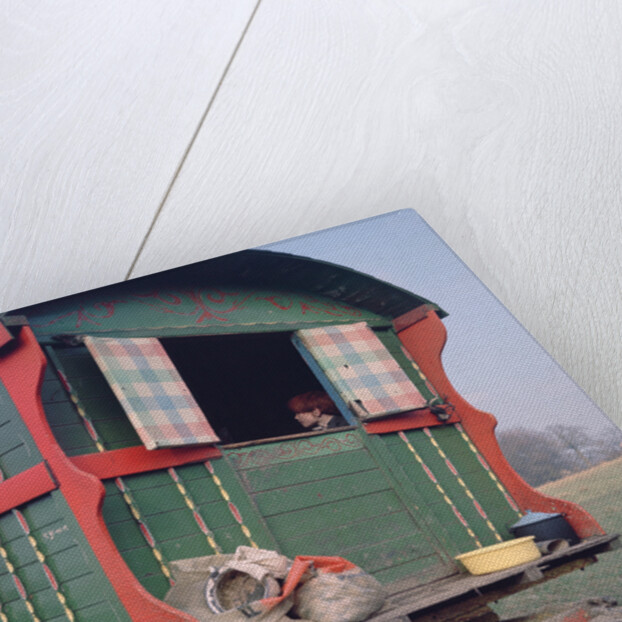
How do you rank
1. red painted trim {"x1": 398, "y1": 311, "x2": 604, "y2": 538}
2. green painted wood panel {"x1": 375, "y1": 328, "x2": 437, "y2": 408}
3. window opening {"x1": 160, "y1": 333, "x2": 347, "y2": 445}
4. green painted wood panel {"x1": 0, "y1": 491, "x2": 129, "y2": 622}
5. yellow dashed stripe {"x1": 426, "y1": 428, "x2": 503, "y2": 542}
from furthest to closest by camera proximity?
window opening {"x1": 160, "y1": 333, "x2": 347, "y2": 445} → green painted wood panel {"x1": 375, "y1": 328, "x2": 437, "y2": 408} → yellow dashed stripe {"x1": 426, "y1": 428, "x2": 503, "y2": 542} → red painted trim {"x1": 398, "y1": 311, "x2": 604, "y2": 538} → green painted wood panel {"x1": 0, "y1": 491, "x2": 129, "y2": 622}

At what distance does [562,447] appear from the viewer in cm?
241

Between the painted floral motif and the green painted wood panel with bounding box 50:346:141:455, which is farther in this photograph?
the painted floral motif

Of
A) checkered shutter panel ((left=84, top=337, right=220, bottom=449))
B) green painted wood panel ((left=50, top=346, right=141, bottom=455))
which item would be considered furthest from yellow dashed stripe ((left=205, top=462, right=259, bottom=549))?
green painted wood panel ((left=50, top=346, right=141, bottom=455))

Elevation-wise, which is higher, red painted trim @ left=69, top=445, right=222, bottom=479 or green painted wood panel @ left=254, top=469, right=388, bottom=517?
red painted trim @ left=69, top=445, right=222, bottom=479

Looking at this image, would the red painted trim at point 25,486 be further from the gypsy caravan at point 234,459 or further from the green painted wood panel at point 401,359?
the green painted wood panel at point 401,359

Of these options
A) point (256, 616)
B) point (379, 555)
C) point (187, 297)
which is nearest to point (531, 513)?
point (379, 555)

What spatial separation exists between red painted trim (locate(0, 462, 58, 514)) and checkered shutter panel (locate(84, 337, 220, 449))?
0.35 meters

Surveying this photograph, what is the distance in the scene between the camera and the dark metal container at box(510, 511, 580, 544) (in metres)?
3.04

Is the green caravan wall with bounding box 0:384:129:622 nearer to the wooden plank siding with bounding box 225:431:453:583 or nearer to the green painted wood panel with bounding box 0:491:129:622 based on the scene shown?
the green painted wood panel with bounding box 0:491:129:622

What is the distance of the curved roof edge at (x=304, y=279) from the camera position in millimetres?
2652

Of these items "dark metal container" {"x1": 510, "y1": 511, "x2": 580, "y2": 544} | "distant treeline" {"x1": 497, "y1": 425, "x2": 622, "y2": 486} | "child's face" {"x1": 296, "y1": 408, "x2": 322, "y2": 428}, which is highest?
"child's face" {"x1": 296, "y1": 408, "x2": 322, "y2": 428}

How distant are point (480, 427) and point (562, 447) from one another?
963 millimetres

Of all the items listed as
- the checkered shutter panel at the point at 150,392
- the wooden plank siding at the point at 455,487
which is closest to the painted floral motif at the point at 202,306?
the checkered shutter panel at the point at 150,392

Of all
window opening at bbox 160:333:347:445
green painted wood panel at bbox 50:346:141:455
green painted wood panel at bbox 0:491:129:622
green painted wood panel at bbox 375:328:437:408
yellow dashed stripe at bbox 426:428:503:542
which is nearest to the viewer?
green painted wood panel at bbox 0:491:129:622
